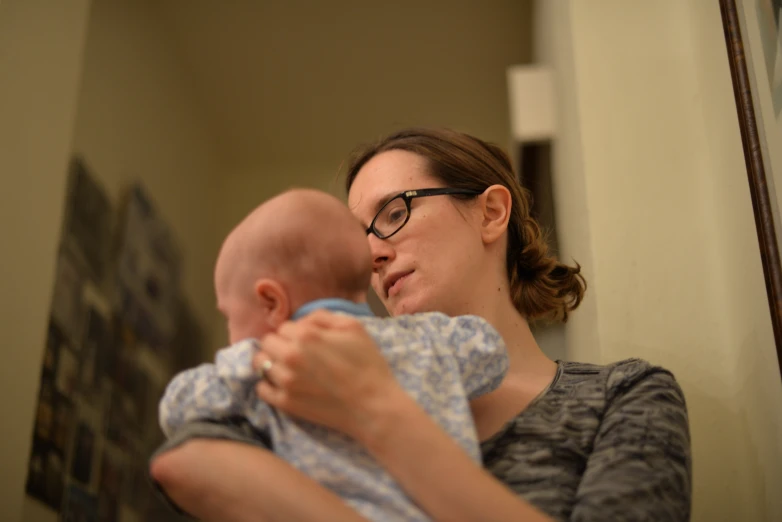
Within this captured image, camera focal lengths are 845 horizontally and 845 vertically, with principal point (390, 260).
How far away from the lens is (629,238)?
154cm

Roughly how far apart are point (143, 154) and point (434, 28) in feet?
3.58

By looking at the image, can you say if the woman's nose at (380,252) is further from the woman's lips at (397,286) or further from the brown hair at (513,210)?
the brown hair at (513,210)

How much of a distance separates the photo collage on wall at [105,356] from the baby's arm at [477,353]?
1.20 metres

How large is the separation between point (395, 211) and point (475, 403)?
1.11 ft

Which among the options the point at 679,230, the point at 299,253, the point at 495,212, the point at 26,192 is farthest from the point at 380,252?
the point at 26,192

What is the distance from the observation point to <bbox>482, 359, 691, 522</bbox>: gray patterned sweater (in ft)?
2.98

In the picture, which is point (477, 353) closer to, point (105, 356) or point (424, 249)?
point (424, 249)

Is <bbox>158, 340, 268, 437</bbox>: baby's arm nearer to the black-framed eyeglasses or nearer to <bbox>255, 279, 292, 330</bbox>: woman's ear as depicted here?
<bbox>255, 279, 292, 330</bbox>: woman's ear

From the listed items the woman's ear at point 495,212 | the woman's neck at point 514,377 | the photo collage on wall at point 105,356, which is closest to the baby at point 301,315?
the woman's neck at point 514,377

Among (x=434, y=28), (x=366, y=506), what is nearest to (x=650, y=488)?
(x=366, y=506)

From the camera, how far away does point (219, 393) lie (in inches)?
35.9

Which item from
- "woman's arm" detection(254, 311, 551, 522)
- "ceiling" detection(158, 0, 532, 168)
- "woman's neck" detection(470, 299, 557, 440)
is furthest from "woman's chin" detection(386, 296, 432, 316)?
"ceiling" detection(158, 0, 532, 168)

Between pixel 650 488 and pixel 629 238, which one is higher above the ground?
pixel 629 238

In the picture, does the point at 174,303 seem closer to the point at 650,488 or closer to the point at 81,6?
the point at 81,6
